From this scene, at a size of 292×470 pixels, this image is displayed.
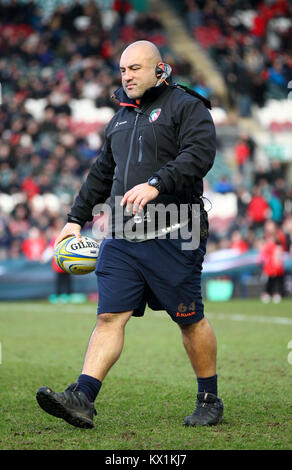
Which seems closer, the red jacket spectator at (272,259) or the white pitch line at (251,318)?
the white pitch line at (251,318)

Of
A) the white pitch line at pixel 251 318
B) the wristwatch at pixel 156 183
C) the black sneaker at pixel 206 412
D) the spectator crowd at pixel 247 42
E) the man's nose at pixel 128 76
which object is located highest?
the spectator crowd at pixel 247 42

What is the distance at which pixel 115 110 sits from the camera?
20.7 m

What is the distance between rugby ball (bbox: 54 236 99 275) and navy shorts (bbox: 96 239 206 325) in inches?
13.0

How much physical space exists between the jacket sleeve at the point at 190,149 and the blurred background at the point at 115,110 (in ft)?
38.1

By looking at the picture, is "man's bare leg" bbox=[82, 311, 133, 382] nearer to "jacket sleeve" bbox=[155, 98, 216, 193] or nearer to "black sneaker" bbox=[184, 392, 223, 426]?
"black sneaker" bbox=[184, 392, 223, 426]

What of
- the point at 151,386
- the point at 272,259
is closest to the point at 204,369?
the point at 151,386

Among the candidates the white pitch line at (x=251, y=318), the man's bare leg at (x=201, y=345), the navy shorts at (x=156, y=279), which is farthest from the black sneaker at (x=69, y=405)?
the white pitch line at (x=251, y=318)

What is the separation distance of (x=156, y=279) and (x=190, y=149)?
74 cm

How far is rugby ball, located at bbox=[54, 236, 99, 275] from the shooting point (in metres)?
4.93

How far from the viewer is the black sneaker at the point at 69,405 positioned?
4199 millimetres

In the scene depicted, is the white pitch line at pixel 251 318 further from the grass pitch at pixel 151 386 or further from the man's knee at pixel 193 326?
the man's knee at pixel 193 326

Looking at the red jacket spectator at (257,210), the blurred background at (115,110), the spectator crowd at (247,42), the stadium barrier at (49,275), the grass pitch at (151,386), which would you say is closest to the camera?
the grass pitch at (151,386)
